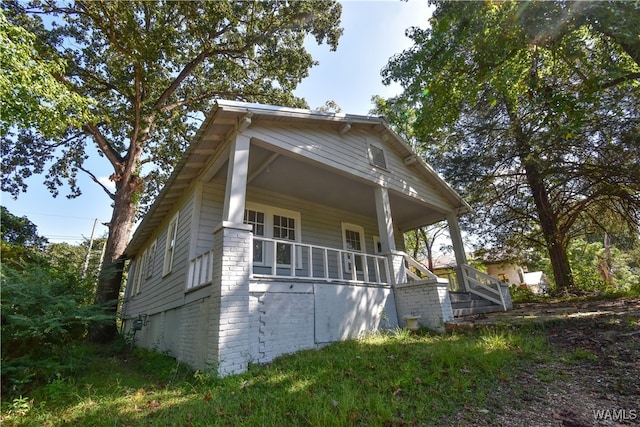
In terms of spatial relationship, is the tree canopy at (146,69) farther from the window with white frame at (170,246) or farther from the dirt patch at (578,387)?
the dirt patch at (578,387)

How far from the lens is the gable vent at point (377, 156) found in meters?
8.54

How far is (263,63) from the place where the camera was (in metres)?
14.1

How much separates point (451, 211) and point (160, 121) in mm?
13099

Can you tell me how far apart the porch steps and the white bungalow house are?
0.37 m

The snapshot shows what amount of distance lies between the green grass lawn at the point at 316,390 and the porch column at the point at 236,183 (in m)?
2.48

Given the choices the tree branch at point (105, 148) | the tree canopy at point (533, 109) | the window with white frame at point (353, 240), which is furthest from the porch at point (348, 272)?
the tree branch at point (105, 148)

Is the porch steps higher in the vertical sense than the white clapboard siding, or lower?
lower

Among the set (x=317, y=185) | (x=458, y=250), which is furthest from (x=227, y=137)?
(x=458, y=250)

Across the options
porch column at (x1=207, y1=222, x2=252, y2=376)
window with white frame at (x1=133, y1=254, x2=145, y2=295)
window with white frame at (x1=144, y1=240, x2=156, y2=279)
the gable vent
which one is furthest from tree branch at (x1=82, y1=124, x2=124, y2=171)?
the gable vent

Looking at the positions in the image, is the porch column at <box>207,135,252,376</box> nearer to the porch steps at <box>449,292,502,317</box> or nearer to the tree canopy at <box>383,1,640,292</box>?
the porch steps at <box>449,292,502,317</box>

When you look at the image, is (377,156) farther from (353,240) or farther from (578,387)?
(578,387)

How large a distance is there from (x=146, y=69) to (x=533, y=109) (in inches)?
531

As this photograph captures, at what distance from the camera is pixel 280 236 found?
28.8 feet

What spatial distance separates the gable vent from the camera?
8539 millimetres
